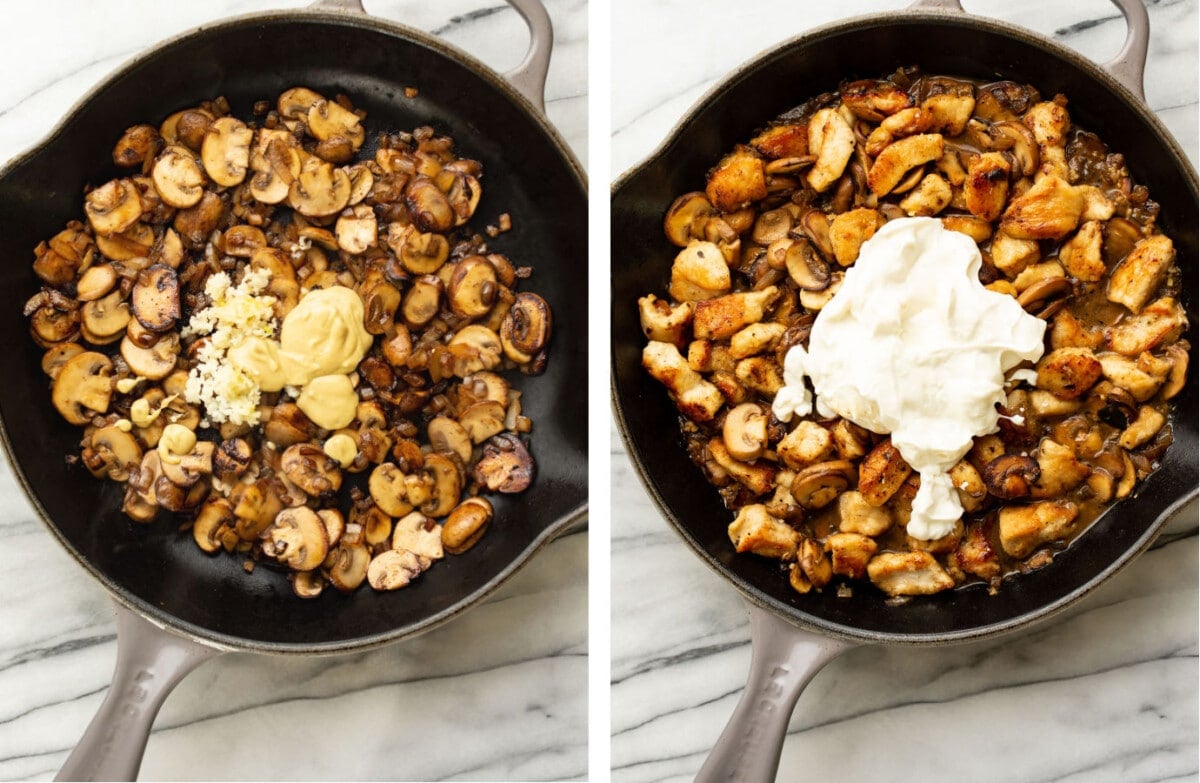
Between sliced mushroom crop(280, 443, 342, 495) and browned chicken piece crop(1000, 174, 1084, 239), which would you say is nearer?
browned chicken piece crop(1000, 174, 1084, 239)

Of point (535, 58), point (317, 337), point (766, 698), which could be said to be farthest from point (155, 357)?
point (766, 698)

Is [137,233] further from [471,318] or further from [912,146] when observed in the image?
[912,146]

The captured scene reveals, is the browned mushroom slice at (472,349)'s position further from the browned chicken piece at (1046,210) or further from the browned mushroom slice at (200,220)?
the browned chicken piece at (1046,210)

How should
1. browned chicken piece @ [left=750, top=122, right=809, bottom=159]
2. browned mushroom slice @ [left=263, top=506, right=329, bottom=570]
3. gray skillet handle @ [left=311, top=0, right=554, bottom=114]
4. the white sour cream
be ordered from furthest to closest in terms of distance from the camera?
browned mushroom slice @ [left=263, top=506, right=329, bottom=570]
browned chicken piece @ [left=750, top=122, right=809, bottom=159]
gray skillet handle @ [left=311, top=0, right=554, bottom=114]
the white sour cream

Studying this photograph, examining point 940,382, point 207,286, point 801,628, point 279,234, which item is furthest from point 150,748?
point 940,382

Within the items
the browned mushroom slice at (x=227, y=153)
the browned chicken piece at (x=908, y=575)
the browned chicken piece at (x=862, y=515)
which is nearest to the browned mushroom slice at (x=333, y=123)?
the browned mushroom slice at (x=227, y=153)

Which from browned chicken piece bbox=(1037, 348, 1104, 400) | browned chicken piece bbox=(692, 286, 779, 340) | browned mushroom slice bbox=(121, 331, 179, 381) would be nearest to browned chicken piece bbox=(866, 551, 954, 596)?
browned chicken piece bbox=(1037, 348, 1104, 400)

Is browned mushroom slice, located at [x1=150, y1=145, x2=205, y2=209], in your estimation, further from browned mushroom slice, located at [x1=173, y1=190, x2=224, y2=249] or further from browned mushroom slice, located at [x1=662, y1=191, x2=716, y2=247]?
browned mushroom slice, located at [x1=662, y1=191, x2=716, y2=247]

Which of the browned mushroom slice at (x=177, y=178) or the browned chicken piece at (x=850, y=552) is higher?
the browned mushroom slice at (x=177, y=178)
